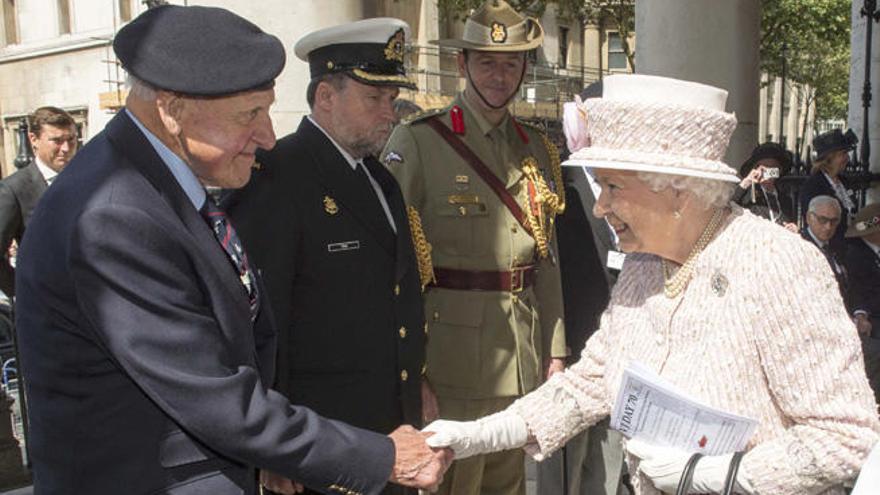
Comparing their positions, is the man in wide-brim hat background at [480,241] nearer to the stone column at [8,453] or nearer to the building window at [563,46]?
the stone column at [8,453]

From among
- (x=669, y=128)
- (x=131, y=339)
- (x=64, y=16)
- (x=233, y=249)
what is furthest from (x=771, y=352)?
(x=64, y=16)

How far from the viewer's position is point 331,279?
300 cm

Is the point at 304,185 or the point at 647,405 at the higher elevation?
the point at 304,185

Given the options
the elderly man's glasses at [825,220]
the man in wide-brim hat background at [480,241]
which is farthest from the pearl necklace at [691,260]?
the elderly man's glasses at [825,220]

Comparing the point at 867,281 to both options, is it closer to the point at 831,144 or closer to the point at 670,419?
the point at 831,144

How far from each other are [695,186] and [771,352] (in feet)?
1.45

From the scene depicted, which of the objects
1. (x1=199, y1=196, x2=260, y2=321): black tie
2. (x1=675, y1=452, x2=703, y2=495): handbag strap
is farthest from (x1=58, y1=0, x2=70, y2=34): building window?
(x1=675, y1=452, x2=703, y2=495): handbag strap

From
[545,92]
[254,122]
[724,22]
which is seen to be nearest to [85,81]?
[545,92]

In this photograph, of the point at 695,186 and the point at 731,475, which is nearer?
the point at 731,475

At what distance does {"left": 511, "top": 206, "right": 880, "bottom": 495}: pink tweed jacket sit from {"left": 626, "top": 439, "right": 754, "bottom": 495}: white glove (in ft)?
Answer: 0.17

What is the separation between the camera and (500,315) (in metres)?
3.70

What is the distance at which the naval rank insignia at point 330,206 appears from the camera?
9.88 feet

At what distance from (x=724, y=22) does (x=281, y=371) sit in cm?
396

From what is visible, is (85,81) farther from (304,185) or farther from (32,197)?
(304,185)
